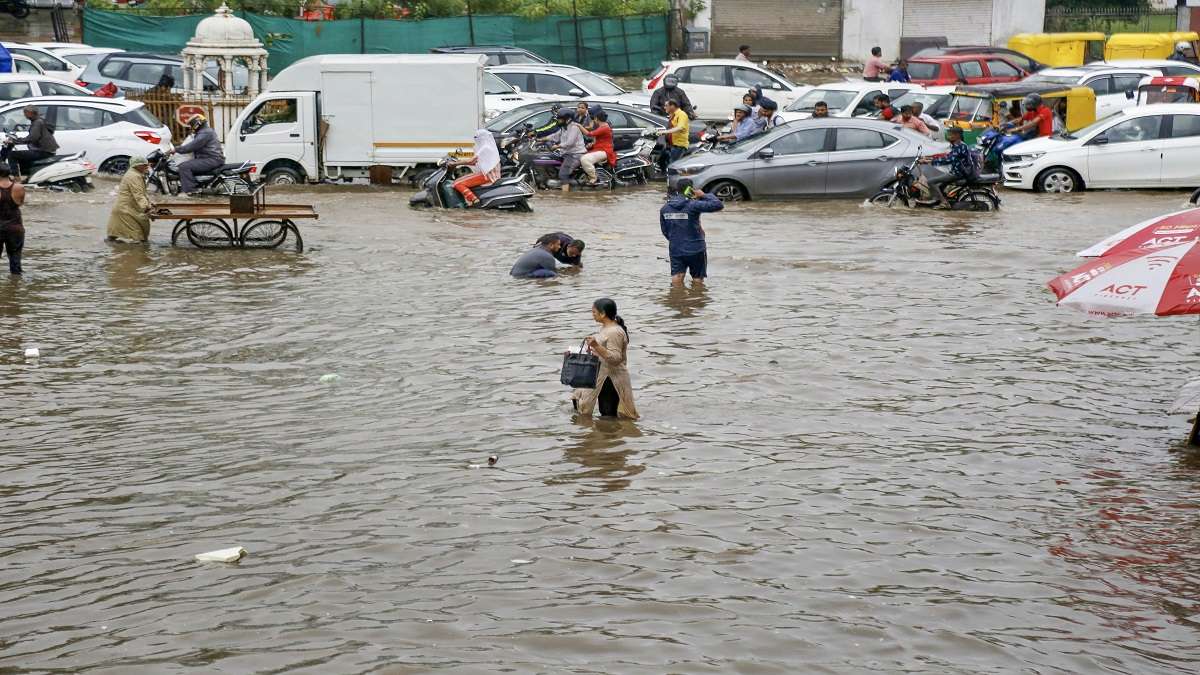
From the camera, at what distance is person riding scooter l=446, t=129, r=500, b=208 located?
71.1ft

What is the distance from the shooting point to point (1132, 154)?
23938 mm

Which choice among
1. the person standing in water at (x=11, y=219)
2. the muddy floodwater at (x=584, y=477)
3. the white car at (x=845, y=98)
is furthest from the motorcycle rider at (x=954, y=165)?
the person standing in water at (x=11, y=219)

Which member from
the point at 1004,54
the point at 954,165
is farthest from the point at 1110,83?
the point at 954,165

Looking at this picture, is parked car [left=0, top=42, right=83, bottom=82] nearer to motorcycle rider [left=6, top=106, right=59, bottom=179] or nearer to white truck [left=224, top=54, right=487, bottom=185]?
motorcycle rider [left=6, top=106, right=59, bottom=179]

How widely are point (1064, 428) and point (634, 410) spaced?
10.3ft

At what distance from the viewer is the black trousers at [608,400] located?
11.0 metres

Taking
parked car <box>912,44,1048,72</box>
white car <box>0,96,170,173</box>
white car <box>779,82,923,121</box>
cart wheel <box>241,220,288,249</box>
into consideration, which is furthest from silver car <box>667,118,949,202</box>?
parked car <box>912,44,1048,72</box>

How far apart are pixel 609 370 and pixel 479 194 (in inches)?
455

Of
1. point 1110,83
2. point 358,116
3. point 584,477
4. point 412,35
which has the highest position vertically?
point 412,35

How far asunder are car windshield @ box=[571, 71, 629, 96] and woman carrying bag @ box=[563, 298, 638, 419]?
1871 cm

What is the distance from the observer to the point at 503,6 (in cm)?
3878

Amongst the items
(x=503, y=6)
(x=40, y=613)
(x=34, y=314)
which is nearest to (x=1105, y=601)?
(x=40, y=613)

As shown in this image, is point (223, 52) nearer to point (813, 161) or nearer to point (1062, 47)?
point (813, 161)

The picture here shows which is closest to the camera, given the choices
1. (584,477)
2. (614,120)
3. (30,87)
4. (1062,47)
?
(584,477)
